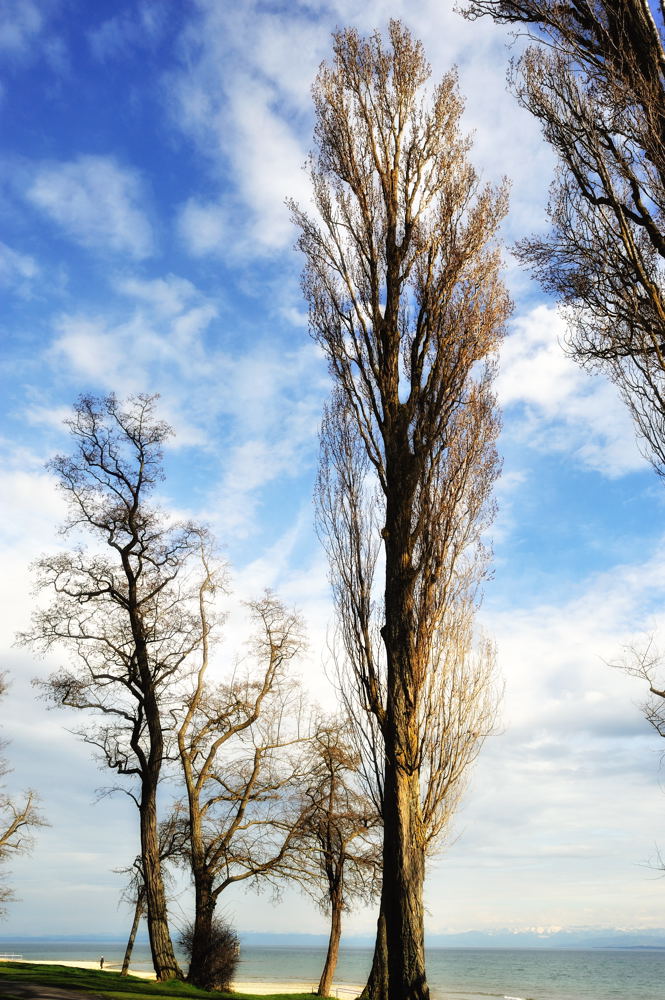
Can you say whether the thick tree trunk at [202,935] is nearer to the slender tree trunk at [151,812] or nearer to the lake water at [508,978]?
the slender tree trunk at [151,812]

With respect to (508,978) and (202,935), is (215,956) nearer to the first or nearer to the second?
(202,935)

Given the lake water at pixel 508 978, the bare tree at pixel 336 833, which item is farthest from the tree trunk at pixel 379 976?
the lake water at pixel 508 978

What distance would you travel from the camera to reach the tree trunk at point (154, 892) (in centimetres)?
1444

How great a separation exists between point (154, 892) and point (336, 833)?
432 cm

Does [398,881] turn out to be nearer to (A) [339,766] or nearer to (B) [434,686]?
(B) [434,686]

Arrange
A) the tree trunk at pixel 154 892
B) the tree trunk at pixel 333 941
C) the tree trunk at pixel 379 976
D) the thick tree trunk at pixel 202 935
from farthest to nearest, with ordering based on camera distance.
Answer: the tree trunk at pixel 333 941 → the thick tree trunk at pixel 202 935 → the tree trunk at pixel 154 892 → the tree trunk at pixel 379 976

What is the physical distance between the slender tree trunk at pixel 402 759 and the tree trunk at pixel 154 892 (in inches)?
315

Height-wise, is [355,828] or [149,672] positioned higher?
[149,672]

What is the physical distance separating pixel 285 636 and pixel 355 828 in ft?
14.8

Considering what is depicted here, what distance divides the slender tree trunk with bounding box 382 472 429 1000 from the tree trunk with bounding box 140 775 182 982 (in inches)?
315

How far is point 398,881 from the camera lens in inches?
310

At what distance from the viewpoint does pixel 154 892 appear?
1440 cm

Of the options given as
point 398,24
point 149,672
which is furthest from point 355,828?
point 398,24

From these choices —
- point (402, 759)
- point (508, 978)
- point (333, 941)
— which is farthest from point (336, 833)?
point (508, 978)
